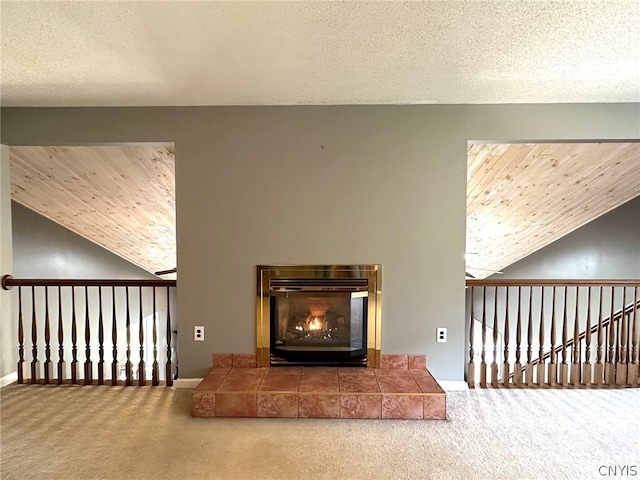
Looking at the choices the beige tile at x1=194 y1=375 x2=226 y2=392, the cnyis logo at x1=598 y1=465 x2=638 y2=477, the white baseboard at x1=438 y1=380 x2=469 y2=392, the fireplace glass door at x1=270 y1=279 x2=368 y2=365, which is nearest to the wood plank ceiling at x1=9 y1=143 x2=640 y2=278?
the fireplace glass door at x1=270 y1=279 x2=368 y2=365

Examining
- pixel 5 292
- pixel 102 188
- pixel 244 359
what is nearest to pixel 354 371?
pixel 244 359

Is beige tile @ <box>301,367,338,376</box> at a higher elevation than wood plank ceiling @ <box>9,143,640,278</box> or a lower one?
lower

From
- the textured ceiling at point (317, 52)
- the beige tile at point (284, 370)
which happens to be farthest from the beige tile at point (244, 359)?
the textured ceiling at point (317, 52)

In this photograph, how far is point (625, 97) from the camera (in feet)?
8.82

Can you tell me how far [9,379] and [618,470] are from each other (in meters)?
4.46

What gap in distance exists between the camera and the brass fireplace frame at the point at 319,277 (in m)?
2.91

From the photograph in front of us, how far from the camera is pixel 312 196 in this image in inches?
114

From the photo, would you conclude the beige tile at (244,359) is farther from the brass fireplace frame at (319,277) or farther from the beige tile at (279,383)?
the beige tile at (279,383)

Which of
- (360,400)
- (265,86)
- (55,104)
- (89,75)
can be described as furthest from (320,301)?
(55,104)

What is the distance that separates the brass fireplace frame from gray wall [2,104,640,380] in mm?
59

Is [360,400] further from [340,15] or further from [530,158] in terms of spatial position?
[530,158]

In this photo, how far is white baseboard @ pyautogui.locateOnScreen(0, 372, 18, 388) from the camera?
296 centimetres

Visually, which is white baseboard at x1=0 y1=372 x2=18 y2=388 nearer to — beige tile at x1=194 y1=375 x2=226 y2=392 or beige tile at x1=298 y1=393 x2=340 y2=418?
beige tile at x1=194 y1=375 x2=226 y2=392

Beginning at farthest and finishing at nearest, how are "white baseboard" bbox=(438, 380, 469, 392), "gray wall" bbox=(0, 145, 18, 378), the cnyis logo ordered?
1. "gray wall" bbox=(0, 145, 18, 378)
2. "white baseboard" bbox=(438, 380, 469, 392)
3. the cnyis logo
